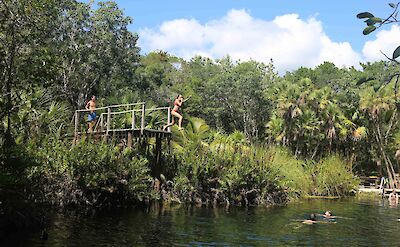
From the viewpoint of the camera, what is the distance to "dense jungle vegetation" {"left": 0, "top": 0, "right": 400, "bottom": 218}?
13758mm

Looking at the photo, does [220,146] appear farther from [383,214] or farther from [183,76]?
[183,76]

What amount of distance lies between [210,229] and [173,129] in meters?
11.8

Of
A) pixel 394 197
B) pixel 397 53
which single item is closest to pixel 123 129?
pixel 397 53

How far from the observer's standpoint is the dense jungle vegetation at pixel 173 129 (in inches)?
542

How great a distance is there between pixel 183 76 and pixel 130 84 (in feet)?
52.8

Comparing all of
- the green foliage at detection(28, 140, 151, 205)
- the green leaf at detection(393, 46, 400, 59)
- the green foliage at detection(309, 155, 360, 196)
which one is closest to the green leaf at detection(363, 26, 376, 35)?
the green leaf at detection(393, 46, 400, 59)

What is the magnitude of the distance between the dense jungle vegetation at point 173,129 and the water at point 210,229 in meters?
1.57

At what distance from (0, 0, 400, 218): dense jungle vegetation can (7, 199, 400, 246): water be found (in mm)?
1569

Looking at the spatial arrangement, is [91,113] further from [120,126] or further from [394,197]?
[394,197]

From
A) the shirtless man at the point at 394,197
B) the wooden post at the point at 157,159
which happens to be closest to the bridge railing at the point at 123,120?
the wooden post at the point at 157,159

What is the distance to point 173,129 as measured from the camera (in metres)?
27.3

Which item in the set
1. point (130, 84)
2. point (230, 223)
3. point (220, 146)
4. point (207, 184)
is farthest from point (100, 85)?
point (230, 223)

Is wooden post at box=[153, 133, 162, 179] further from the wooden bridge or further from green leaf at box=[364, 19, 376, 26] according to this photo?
green leaf at box=[364, 19, 376, 26]

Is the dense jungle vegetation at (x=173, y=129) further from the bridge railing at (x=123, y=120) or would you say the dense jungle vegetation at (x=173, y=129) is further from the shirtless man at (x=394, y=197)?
the shirtless man at (x=394, y=197)
